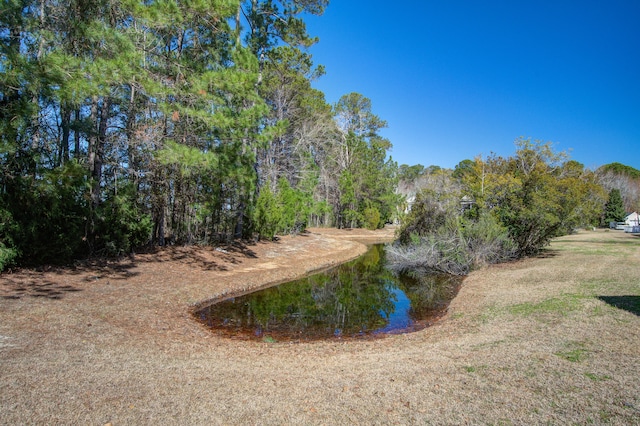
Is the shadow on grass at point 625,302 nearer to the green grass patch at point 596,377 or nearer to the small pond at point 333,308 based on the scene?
the green grass patch at point 596,377

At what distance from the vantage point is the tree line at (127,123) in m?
7.98

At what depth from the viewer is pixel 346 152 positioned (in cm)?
3609

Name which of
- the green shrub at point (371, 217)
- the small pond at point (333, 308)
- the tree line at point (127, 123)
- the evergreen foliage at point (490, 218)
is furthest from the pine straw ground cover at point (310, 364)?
the green shrub at point (371, 217)

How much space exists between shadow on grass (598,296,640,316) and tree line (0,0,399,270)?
10.7m

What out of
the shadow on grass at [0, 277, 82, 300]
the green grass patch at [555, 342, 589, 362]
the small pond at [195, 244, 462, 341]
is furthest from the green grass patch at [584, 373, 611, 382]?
the shadow on grass at [0, 277, 82, 300]

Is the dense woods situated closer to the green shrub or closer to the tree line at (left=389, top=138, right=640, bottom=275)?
the tree line at (left=389, top=138, right=640, bottom=275)

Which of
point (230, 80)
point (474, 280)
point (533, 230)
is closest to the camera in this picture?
point (230, 80)

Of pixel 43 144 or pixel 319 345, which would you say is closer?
pixel 319 345

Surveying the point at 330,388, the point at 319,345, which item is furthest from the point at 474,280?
the point at 330,388

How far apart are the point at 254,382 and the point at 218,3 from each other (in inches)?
402

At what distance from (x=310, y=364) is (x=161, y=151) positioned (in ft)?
26.2

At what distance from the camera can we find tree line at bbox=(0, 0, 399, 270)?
798 centimetres

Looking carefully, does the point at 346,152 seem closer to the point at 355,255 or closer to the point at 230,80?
the point at 355,255

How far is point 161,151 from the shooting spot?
398 inches
